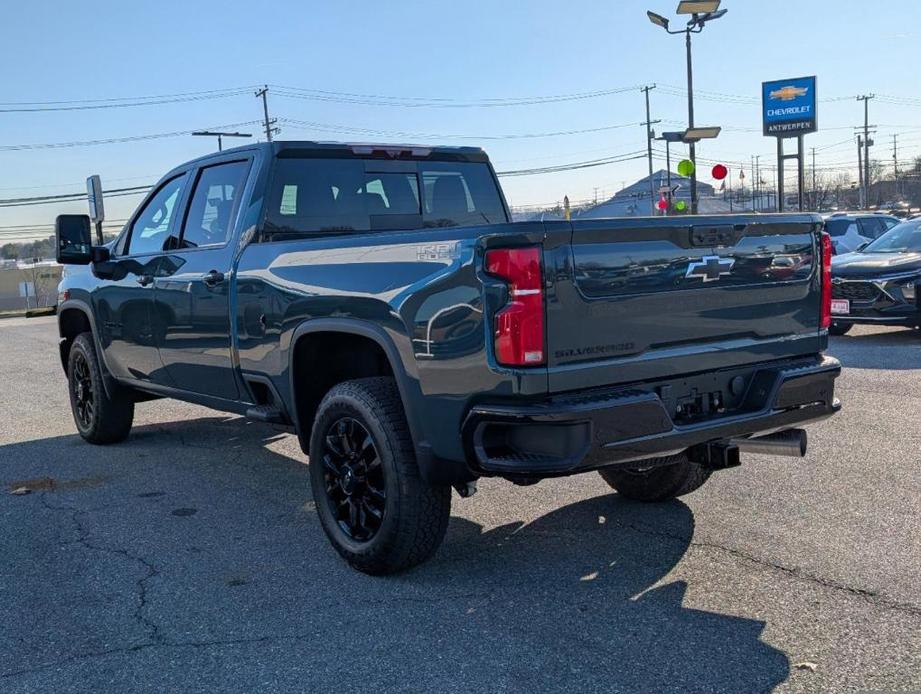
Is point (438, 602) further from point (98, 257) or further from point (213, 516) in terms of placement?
point (98, 257)

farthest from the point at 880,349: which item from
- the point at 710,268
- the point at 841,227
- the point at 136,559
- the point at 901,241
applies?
the point at 841,227

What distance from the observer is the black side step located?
4789mm

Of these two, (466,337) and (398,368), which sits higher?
(466,337)

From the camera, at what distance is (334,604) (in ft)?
12.5

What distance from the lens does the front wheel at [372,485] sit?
3.84 metres

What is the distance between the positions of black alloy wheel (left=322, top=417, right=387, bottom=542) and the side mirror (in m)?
3.04

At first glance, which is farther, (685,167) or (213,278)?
(685,167)

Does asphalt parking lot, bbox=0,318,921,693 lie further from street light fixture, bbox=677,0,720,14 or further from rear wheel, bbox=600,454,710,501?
street light fixture, bbox=677,0,720,14

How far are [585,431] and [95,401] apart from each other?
4780mm

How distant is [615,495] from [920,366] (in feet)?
17.6

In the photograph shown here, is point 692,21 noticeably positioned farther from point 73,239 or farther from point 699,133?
point 73,239

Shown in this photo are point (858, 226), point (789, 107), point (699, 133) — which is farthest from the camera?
point (789, 107)

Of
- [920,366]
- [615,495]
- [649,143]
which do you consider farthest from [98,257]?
[649,143]

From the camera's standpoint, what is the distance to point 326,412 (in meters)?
4.21
